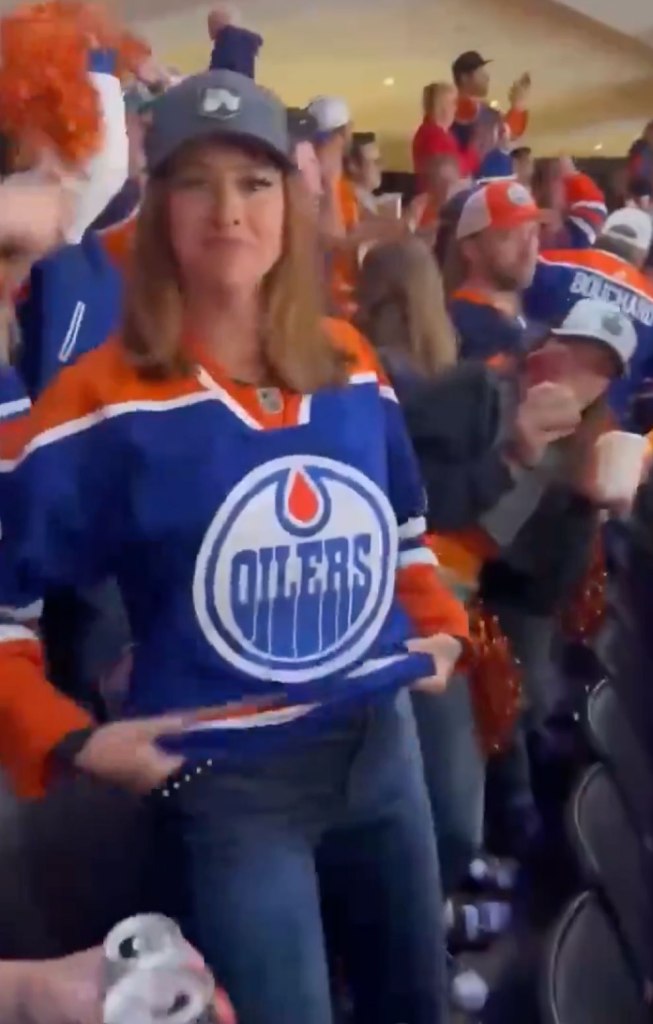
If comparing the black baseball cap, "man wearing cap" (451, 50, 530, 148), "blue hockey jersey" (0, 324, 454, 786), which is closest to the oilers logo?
"blue hockey jersey" (0, 324, 454, 786)

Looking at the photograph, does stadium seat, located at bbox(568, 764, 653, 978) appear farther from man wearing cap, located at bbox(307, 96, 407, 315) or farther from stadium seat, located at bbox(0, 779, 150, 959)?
man wearing cap, located at bbox(307, 96, 407, 315)

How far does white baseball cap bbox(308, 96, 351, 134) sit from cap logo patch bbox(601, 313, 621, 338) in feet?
0.95

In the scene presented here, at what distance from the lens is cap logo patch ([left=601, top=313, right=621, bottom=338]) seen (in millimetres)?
1132

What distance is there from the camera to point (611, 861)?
3.17 feet

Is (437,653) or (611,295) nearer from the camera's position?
(437,653)

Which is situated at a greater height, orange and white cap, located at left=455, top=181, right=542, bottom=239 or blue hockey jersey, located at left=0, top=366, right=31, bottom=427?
orange and white cap, located at left=455, top=181, right=542, bottom=239

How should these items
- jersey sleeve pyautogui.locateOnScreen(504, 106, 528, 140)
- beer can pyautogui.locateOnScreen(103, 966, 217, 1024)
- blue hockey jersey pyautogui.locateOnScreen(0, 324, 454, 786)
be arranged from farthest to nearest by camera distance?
jersey sleeve pyautogui.locateOnScreen(504, 106, 528, 140)
blue hockey jersey pyautogui.locateOnScreen(0, 324, 454, 786)
beer can pyautogui.locateOnScreen(103, 966, 217, 1024)

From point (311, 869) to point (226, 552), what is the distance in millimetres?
194

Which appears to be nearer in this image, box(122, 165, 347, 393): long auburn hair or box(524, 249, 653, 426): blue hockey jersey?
box(122, 165, 347, 393): long auburn hair

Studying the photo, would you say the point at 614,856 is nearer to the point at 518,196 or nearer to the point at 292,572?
the point at 292,572

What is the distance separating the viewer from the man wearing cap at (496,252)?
1.22m

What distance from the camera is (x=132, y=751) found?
0.75 meters

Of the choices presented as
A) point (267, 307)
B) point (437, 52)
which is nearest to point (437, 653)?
point (267, 307)

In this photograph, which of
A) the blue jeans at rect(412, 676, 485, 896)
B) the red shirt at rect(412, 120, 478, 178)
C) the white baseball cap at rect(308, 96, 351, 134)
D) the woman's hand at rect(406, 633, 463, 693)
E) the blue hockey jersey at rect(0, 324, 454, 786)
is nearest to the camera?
the blue hockey jersey at rect(0, 324, 454, 786)
